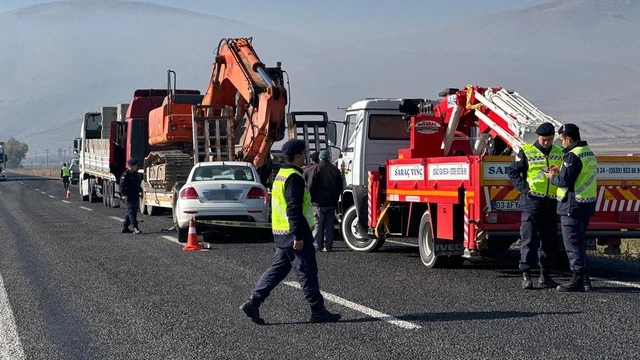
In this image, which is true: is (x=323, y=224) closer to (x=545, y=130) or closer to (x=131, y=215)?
(x=131, y=215)

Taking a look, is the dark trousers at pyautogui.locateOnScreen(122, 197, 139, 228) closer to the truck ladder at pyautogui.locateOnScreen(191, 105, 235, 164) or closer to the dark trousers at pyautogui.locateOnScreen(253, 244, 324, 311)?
the truck ladder at pyautogui.locateOnScreen(191, 105, 235, 164)

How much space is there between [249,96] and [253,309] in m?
12.3

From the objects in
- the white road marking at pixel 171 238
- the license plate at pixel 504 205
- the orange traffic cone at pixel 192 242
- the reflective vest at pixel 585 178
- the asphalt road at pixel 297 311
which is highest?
the reflective vest at pixel 585 178

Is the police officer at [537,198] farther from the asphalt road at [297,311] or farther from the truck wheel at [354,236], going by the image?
the truck wheel at [354,236]

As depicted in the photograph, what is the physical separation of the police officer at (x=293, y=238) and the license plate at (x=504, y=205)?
3.50m

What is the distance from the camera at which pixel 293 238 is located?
908 centimetres

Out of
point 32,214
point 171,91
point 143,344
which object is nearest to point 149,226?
point 171,91

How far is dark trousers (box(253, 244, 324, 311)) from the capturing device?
9.12m

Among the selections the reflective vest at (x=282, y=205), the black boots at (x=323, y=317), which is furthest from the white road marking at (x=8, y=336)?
the black boots at (x=323, y=317)

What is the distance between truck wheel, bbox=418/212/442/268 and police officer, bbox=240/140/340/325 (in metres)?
4.48

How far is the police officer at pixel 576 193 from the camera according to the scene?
10.8 m

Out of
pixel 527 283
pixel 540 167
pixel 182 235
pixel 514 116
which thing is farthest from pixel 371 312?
pixel 182 235

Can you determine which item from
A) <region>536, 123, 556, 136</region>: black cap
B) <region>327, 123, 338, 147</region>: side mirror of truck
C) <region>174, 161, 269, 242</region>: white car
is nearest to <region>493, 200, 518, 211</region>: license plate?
<region>536, 123, 556, 136</region>: black cap

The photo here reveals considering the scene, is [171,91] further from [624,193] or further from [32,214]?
[624,193]
